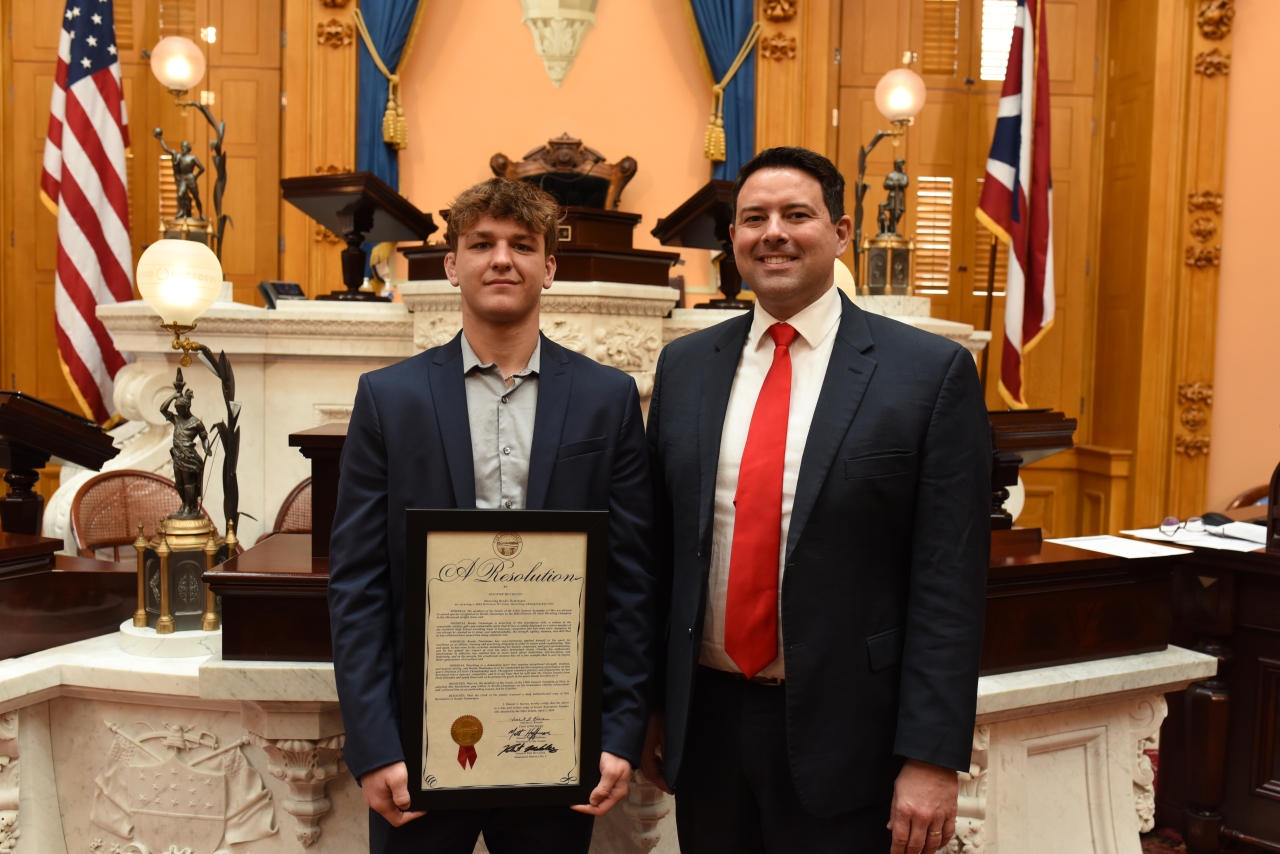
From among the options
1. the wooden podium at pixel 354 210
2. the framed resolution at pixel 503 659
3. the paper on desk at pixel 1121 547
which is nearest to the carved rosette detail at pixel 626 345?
the wooden podium at pixel 354 210

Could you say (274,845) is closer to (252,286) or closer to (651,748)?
(651,748)

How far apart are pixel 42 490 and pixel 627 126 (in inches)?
191

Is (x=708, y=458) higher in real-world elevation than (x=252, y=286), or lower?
lower

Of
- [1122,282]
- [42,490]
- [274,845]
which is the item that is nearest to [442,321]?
[274,845]

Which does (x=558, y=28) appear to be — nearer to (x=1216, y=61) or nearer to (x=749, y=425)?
(x=1216, y=61)

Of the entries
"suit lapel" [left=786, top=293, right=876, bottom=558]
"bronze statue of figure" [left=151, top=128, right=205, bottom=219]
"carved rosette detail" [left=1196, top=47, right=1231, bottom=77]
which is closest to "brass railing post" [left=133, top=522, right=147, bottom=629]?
"suit lapel" [left=786, top=293, right=876, bottom=558]

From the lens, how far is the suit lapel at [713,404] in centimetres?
169

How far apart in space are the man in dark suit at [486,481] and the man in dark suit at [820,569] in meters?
0.10

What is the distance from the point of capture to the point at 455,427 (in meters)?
1.69

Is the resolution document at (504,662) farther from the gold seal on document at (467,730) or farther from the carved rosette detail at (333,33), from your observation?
the carved rosette detail at (333,33)

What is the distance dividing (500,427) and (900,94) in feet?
16.2

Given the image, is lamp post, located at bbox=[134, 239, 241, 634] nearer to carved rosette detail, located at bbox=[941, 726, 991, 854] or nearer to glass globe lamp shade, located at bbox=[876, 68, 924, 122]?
carved rosette detail, located at bbox=[941, 726, 991, 854]

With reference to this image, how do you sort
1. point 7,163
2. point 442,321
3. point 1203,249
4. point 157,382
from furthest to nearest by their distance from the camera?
point 7,163
point 1203,249
point 157,382
point 442,321

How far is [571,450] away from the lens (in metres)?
1.70
